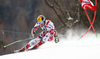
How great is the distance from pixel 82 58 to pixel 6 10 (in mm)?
1896

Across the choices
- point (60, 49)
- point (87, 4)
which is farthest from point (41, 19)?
point (87, 4)

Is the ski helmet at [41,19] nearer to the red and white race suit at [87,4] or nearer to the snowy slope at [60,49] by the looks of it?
the snowy slope at [60,49]

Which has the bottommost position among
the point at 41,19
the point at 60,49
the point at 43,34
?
the point at 60,49

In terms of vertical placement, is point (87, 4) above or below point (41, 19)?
above

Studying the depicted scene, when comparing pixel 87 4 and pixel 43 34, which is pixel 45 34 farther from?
pixel 87 4

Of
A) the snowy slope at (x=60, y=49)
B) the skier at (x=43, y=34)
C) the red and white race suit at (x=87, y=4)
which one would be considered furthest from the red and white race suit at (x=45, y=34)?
the red and white race suit at (x=87, y=4)

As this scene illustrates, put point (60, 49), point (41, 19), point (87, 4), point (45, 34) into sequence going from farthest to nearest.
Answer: point (87, 4) → point (45, 34) → point (41, 19) → point (60, 49)

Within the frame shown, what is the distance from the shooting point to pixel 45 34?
3016 mm

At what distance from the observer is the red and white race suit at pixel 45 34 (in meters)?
2.93

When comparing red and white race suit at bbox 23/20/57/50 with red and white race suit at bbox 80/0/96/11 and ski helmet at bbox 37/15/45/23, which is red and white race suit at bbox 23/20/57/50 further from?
red and white race suit at bbox 80/0/96/11

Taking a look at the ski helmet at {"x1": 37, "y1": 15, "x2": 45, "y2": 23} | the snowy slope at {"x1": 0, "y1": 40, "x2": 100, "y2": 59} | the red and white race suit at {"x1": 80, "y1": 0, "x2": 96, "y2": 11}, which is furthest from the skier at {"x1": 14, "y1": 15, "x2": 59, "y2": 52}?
the red and white race suit at {"x1": 80, "y1": 0, "x2": 96, "y2": 11}

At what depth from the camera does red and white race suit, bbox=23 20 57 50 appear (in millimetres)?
2934

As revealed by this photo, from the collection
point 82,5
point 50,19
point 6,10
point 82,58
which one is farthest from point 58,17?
point 82,58

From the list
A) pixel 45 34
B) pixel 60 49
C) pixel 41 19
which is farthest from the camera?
pixel 45 34
